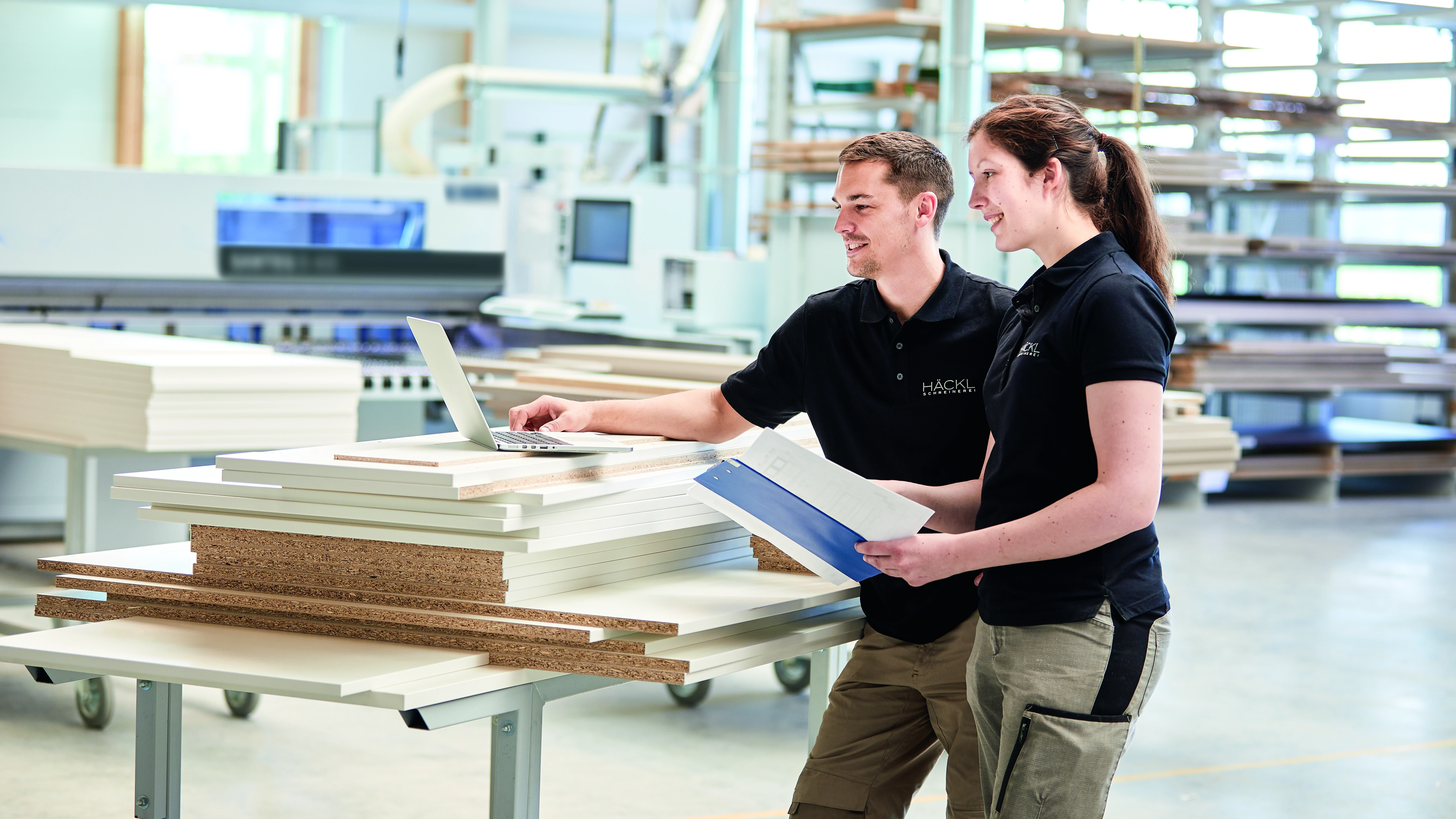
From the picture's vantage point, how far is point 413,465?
1.70 meters

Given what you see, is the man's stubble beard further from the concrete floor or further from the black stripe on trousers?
the concrete floor

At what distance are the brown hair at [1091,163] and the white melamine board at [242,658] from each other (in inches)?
33.7

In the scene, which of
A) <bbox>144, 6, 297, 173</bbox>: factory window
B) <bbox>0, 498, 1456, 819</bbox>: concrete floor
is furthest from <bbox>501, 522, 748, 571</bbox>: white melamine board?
<bbox>144, 6, 297, 173</bbox>: factory window

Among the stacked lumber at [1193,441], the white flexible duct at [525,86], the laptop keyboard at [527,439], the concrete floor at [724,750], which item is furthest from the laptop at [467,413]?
the white flexible duct at [525,86]

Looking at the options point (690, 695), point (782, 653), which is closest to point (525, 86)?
point (690, 695)

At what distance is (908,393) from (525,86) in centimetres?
580

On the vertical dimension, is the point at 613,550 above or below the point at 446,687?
above

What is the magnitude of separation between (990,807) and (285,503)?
0.92m

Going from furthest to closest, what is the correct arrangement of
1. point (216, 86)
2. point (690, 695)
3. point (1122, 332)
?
point (216, 86), point (690, 695), point (1122, 332)

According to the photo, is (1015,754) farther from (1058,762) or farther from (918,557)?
(918,557)

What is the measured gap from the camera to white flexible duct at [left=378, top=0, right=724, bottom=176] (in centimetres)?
701

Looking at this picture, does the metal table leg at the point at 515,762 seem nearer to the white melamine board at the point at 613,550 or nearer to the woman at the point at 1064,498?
the white melamine board at the point at 613,550

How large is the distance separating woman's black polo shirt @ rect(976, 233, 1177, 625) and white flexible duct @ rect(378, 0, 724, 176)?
5656 mm

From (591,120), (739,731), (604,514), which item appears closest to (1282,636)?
(739,731)
